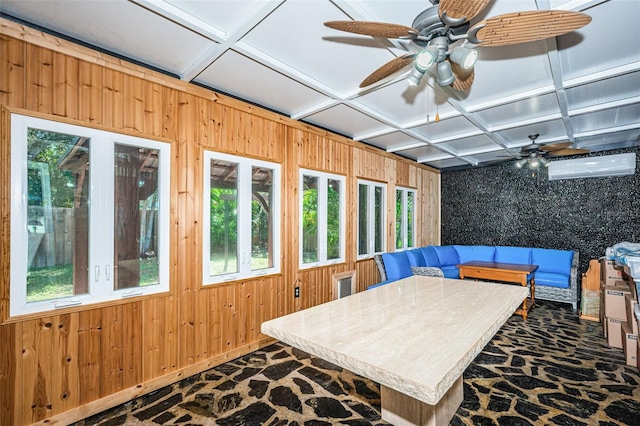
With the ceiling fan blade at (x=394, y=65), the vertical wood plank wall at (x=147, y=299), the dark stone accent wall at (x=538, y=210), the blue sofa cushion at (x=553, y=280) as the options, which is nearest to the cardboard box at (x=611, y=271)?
the blue sofa cushion at (x=553, y=280)

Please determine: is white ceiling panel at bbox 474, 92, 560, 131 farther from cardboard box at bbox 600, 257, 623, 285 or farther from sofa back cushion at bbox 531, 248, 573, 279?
sofa back cushion at bbox 531, 248, 573, 279

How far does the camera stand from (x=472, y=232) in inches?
259

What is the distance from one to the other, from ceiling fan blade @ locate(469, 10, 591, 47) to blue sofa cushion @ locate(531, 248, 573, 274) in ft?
16.0

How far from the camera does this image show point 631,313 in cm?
295

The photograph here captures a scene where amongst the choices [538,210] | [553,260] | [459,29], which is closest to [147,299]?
[459,29]

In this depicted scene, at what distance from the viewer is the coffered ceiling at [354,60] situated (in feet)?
6.08

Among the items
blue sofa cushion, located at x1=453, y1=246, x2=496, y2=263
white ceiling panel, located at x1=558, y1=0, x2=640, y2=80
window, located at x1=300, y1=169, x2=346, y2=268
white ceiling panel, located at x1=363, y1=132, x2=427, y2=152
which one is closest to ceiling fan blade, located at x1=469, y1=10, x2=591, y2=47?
white ceiling panel, located at x1=558, y1=0, x2=640, y2=80

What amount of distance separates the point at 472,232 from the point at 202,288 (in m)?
5.93

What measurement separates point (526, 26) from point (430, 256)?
181 inches

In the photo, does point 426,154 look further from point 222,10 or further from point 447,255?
point 222,10

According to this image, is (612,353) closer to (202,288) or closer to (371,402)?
(371,402)

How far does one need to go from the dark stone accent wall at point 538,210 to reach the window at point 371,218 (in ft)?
8.17

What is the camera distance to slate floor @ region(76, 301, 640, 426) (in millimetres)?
2125

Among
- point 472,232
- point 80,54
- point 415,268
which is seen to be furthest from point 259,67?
point 472,232
